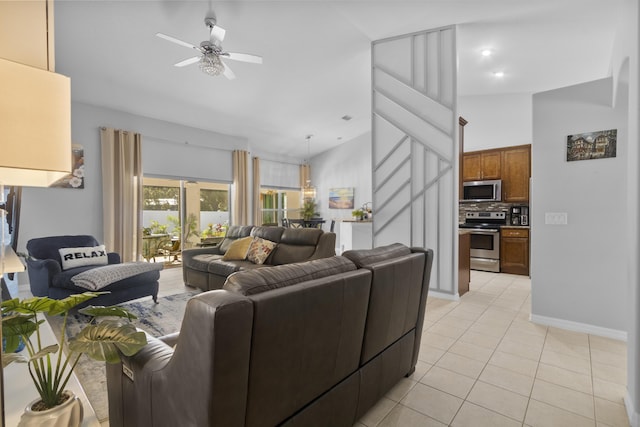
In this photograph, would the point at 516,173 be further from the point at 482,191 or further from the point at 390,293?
the point at 390,293

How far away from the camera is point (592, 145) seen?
287 centimetres

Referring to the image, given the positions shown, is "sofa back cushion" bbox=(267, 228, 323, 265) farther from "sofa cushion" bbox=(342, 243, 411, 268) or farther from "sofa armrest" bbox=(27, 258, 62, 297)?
"sofa armrest" bbox=(27, 258, 62, 297)

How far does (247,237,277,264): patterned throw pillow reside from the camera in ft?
13.3

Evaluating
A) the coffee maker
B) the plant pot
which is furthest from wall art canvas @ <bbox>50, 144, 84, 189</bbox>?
the coffee maker

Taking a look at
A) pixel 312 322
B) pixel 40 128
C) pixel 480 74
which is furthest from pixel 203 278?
pixel 480 74

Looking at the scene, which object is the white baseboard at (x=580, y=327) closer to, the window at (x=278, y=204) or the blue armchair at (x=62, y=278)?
the blue armchair at (x=62, y=278)

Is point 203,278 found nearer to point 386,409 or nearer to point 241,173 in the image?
point 386,409

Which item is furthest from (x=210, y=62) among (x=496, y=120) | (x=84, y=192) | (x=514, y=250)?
(x=514, y=250)

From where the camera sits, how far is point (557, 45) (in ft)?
13.4

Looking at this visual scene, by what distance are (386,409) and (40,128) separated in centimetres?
209

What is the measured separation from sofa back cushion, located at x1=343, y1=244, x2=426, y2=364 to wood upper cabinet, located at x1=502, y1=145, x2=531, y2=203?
462 centimetres

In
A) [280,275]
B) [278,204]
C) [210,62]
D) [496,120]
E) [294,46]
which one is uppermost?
[294,46]

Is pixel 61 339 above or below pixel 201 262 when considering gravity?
above

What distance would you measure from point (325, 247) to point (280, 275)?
8.93 ft
